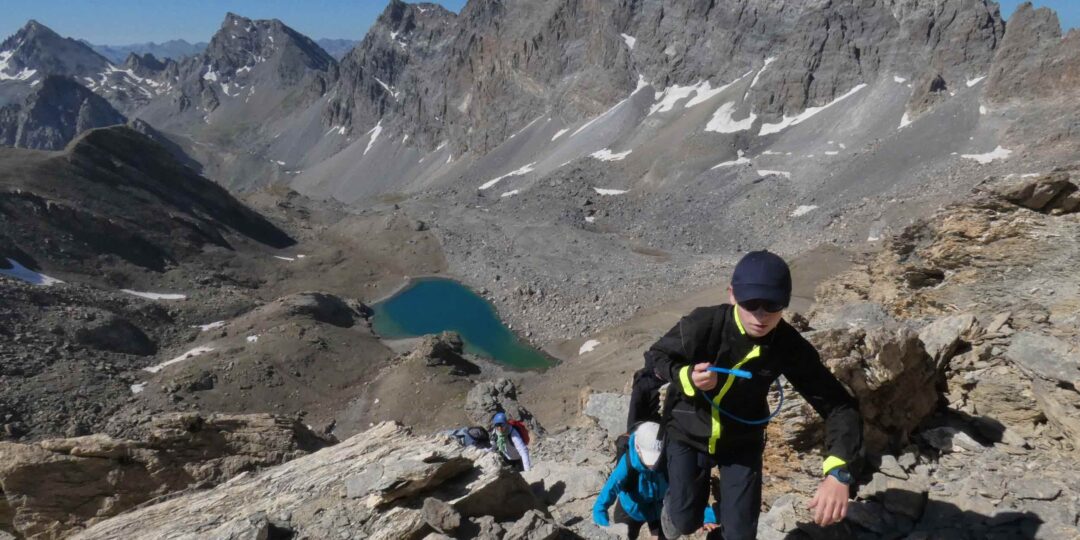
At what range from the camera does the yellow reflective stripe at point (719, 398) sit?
15.1 ft

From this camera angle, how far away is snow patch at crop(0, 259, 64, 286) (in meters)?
39.0

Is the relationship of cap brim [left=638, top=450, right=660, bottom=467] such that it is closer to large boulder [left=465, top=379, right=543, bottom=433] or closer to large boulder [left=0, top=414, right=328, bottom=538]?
large boulder [left=0, top=414, right=328, bottom=538]

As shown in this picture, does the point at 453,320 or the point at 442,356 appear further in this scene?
the point at 453,320

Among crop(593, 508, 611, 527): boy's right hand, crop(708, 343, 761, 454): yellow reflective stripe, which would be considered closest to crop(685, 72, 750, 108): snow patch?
crop(593, 508, 611, 527): boy's right hand

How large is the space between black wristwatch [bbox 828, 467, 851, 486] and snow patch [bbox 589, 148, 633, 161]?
76.7 meters

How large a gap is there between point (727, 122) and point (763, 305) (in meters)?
75.6

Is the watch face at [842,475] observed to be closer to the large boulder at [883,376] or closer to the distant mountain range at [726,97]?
the large boulder at [883,376]

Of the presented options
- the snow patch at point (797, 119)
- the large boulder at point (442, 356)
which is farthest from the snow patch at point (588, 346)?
the snow patch at point (797, 119)

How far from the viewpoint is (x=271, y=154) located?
190m

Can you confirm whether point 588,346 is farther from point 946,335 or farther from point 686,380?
point 686,380

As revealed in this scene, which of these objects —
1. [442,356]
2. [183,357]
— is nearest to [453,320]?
[442,356]

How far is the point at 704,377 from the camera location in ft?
14.6

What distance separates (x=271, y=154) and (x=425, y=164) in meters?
87.7

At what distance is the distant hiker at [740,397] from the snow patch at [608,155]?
2996 inches
